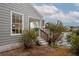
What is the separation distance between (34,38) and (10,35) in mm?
564

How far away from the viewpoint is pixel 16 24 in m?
5.21

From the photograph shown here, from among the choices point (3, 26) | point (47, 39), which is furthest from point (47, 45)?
point (3, 26)

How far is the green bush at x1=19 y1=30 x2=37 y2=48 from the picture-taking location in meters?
5.19

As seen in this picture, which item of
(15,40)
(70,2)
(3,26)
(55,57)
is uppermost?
(70,2)

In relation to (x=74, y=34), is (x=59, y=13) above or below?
above

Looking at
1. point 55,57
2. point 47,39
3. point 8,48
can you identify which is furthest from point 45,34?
point 8,48

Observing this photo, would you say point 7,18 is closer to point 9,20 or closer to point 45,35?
point 9,20

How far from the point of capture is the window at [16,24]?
5203 mm

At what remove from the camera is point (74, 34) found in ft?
16.7

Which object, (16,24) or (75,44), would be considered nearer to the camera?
(75,44)

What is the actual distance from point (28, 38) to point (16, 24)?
431 mm

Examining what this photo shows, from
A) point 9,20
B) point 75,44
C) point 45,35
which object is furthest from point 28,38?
point 75,44

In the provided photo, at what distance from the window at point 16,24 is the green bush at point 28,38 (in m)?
0.13

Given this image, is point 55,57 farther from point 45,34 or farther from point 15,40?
point 15,40
